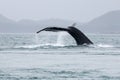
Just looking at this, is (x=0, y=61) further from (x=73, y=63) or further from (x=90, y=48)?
(x=90, y=48)

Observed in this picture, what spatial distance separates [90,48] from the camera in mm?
42250

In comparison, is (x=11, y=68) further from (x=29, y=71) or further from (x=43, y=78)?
(x=43, y=78)

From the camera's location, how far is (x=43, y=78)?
22.7 m

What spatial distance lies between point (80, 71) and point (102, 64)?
154 inches

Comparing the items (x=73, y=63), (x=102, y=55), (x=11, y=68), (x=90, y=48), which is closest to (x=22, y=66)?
(x=11, y=68)

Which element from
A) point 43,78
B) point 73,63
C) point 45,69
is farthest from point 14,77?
point 73,63

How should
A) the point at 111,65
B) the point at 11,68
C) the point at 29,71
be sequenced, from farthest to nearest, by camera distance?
the point at 111,65
the point at 11,68
the point at 29,71

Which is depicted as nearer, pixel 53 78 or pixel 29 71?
pixel 53 78

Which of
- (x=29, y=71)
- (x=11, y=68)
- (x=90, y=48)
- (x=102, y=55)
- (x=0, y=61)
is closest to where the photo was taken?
(x=29, y=71)

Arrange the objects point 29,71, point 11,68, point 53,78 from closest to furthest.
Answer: point 53,78 < point 29,71 < point 11,68

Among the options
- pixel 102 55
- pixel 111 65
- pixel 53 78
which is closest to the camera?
pixel 53 78

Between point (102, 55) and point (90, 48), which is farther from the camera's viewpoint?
point (90, 48)

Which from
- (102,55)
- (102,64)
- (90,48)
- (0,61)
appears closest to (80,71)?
(102,64)

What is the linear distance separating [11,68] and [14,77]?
12.9ft
